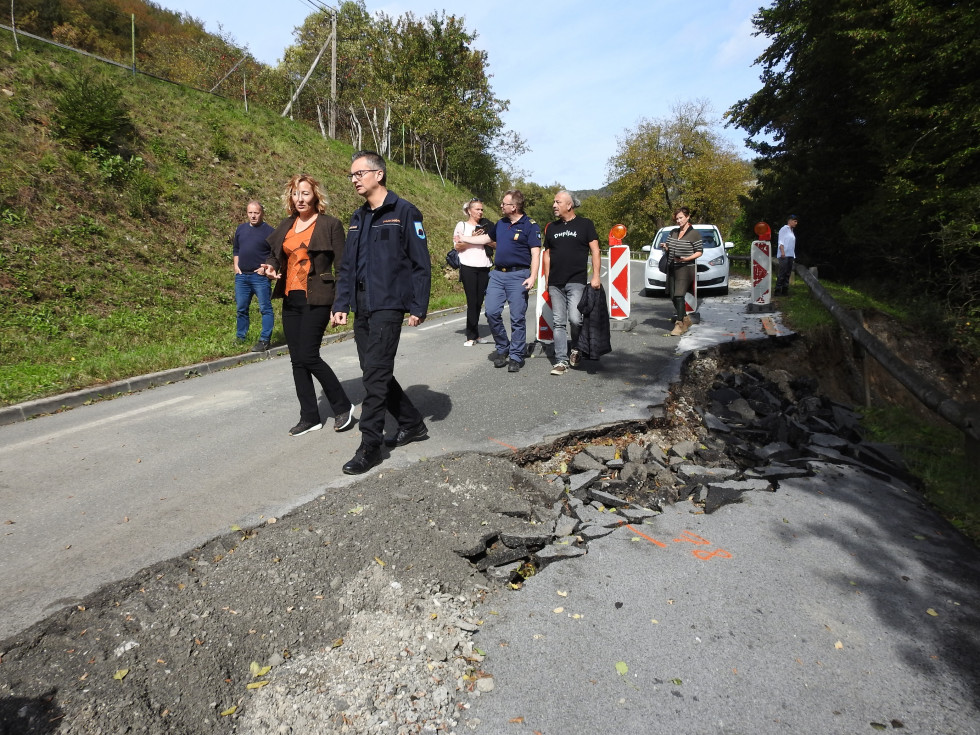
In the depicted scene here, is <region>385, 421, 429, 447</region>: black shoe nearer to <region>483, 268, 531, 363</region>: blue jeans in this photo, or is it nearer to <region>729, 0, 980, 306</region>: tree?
<region>483, 268, 531, 363</region>: blue jeans

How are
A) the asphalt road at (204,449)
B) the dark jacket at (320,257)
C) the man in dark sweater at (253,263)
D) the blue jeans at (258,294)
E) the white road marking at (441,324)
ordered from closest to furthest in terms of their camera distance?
the asphalt road at (204,449)
the dark jacket at (320,257)
the man in dark sweater at (253,263)
the blue jeans at (258,294)
the white road marking at (441,324)

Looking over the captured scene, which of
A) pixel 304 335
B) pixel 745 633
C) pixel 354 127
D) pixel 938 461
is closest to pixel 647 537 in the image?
pixel 745 633

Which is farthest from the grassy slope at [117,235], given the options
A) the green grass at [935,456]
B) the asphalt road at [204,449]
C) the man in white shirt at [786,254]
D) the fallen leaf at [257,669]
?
the green grass at [935,456]

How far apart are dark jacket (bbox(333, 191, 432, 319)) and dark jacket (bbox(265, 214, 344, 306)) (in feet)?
1.02

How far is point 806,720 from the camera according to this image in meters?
2.12

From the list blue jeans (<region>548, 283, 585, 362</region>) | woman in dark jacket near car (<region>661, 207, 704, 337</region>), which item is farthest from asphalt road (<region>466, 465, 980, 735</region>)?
woman in dark jacket near car (<region>661, 207, 704, 337</region>)

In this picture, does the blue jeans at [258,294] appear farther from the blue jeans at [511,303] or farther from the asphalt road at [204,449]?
the blue jeans at [511,303]

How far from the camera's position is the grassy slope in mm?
8711

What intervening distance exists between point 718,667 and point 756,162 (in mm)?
25296

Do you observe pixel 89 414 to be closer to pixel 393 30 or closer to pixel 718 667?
pixel 718 667

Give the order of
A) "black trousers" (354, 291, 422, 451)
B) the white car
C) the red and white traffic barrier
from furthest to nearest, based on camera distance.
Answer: the white car < the red and white traffic barrier < "black trousers" (354, 291, 422, 451)

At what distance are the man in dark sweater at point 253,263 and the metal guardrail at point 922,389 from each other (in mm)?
7515

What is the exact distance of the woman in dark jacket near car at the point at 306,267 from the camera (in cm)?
480

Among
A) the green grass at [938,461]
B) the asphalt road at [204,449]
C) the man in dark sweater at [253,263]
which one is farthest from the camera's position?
the man in dark sweater at [253,263]
